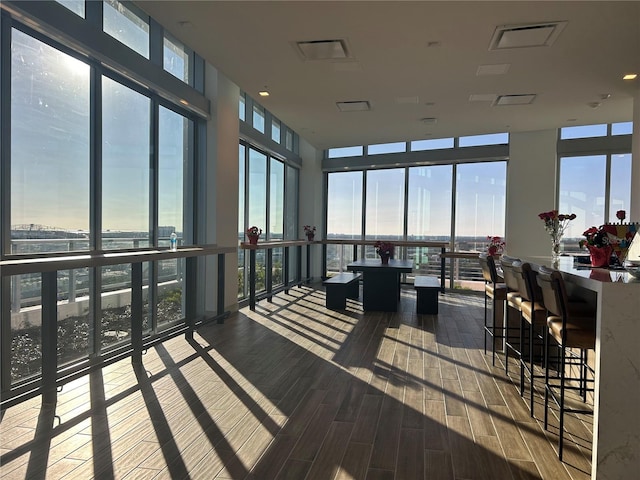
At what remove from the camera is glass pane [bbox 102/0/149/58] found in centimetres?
389

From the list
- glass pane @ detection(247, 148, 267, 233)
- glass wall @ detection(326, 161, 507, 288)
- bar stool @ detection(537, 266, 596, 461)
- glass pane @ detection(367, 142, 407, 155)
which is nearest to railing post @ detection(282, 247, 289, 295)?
glass pane @ detection(247, 148, 267, 233)

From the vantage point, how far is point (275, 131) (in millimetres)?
8492

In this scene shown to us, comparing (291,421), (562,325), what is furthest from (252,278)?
(562,325)

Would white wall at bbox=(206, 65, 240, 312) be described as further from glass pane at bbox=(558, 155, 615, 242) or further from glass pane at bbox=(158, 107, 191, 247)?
glass pane at bbox=(558, 155, 615, 242)

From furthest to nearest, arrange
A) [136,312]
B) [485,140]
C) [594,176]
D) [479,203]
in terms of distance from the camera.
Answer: [479,203], [485,140], [594,176], [136,312]

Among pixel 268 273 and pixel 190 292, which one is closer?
pixel 190 292

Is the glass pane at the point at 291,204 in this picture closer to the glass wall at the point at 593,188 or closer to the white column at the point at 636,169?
the glass wall at the point at 593,188

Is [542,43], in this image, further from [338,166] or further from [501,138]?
[338,166]

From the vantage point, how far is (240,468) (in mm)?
2162

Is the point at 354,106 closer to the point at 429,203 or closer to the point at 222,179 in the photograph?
the point at 222,179

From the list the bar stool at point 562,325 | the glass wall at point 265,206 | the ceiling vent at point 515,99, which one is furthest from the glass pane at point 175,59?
the bar stool at point 562,325

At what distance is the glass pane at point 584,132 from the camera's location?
7758mm

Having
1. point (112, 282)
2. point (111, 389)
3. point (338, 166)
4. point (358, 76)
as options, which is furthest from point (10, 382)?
point (338, 166)

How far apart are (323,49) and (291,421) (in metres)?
3.36
